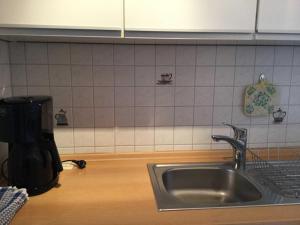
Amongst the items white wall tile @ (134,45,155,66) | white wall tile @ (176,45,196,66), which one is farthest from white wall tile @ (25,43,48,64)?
white wall tile @ (176,45,196,66)

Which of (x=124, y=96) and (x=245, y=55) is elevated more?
(x=245, y=55)

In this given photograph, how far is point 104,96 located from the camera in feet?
A: 4.62

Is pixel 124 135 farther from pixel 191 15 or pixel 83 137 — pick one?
pixel 191 15

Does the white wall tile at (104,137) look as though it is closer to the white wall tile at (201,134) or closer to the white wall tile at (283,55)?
the white wall tile at (201,134)

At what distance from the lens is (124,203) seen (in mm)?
1027

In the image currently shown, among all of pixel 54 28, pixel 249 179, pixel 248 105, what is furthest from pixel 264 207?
pixel 54 28

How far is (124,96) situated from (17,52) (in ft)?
1.82

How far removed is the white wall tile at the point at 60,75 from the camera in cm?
136

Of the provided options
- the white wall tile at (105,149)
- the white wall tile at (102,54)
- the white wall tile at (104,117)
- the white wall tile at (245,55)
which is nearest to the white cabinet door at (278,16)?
Result: the white wall tile at (245,55)

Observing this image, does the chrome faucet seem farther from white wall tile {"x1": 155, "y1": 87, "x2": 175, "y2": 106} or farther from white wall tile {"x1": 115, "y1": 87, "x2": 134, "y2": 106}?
white wall tile {"x1": 115, "y1": 87, "x2": 134, "y2": 106}

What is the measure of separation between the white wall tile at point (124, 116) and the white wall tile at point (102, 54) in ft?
0.81

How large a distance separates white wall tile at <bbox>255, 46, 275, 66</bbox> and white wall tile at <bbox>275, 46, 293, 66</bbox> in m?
0.03

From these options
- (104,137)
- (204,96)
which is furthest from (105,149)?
(204,96)

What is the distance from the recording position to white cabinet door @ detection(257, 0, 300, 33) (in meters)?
1.04
